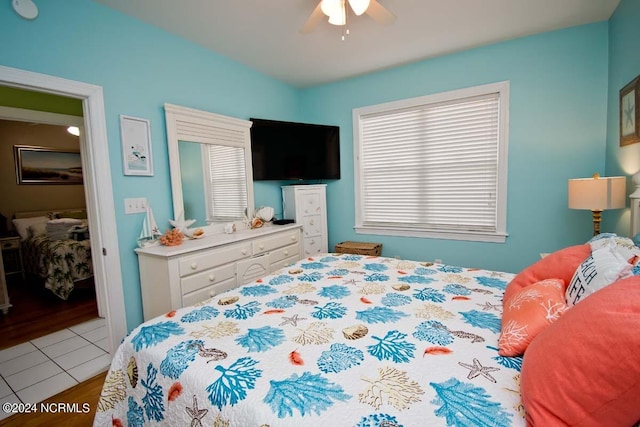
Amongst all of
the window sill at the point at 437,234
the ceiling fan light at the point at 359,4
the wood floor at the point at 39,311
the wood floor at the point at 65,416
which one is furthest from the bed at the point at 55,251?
the ceiling fan light at the point at 359,4

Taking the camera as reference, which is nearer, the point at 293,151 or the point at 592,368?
the point at 592,368

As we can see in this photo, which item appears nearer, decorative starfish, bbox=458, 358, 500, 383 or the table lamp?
decorative starfish, bbox=458, 358, 500, 383

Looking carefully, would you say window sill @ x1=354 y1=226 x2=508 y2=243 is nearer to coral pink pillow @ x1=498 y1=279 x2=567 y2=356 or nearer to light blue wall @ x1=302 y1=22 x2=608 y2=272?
light blue wall @ x1=302 y1=22 x2=608 y2=272

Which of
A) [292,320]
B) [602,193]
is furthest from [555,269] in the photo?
[292,320]

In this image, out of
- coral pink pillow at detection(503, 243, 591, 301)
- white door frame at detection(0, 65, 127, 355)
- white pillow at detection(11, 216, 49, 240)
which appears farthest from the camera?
white pillow at detection(11, 216, 49, 240)

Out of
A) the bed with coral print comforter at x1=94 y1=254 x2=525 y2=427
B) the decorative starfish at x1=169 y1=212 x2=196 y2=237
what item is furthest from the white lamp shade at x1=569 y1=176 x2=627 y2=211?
the decorative starfish at x1=169 y1=212 x2=196 y2=237

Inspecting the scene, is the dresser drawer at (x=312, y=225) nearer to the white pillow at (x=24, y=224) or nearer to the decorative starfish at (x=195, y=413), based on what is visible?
the decorative starfish at (x=195, y=413)

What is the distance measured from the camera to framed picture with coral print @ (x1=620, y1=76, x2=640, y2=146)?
1.93 meters

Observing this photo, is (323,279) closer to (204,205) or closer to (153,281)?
(153,281)

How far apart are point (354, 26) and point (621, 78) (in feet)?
6.84

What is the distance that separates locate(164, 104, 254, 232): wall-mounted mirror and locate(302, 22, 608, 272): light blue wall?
6.53ft

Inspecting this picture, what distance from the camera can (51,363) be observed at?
91.5 inches

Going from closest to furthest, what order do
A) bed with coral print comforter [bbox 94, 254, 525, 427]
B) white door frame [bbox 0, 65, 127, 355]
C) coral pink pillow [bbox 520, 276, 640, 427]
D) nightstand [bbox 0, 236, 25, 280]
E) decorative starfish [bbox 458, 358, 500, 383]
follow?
1. coral pink pillow [bbox 520, 276, 640, 427]
2. bed with coral print comforter [bbox 94, 254, 525, 427]
3. decorative starfish [bbox 458, 358, 500, 383]
4. white door frame [bbox 0, 65, 127, 355]
5. nightstand [bbox 0, 236, 25, 280]

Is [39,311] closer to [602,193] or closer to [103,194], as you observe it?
[103,194]
